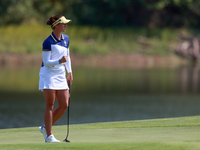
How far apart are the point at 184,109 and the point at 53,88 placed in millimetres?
9862

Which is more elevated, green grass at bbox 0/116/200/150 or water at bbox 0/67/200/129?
green grass at bbox 0/116/200/150

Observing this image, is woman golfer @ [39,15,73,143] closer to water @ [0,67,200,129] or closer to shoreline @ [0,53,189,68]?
water @ [0,67,200,129]

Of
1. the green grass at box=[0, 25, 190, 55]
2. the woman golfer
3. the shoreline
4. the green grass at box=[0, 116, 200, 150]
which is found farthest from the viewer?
the green grass at box=[0, 25, 190, 55]

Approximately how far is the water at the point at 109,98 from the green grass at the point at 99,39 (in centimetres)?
979

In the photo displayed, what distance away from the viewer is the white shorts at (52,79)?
481 cm

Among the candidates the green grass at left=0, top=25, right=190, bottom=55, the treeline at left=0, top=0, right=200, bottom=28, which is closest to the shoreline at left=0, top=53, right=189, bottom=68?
the green grass at left=0, top=25, right=190, bottom=55

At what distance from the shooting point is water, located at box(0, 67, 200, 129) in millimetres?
12659

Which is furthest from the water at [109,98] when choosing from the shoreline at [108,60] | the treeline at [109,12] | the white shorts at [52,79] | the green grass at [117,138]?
the treeline at [109,12]

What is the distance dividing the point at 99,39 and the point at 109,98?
21174 mm

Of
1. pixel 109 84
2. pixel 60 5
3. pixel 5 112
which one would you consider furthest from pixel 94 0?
pixel 5 112

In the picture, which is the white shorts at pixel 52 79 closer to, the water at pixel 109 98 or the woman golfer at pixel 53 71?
the woman golfer at pixel 53 71

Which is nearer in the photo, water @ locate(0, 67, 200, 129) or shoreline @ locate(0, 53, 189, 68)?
water @ locate(0, 67, 200, 129)

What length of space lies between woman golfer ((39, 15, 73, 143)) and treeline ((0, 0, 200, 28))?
3396 cm

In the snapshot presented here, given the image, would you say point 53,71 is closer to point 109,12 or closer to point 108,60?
point 108,60
